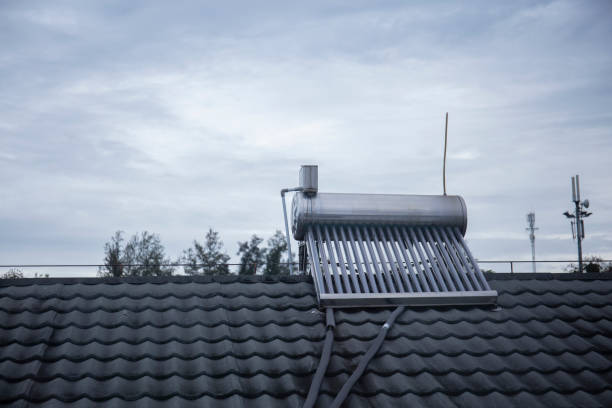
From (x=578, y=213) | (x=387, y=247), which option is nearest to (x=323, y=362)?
(x=387, y=247)

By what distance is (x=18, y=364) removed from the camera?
5.45m

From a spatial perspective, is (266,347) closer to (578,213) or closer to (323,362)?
(323,362)

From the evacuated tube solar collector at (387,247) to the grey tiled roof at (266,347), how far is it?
0.71 feet

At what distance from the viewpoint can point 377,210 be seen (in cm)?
782

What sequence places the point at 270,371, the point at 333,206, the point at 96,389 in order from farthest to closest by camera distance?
the point at 333,206
the point at 270,371
the point at 96,389

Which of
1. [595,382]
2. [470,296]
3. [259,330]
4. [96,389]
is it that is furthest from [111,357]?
[595,382]

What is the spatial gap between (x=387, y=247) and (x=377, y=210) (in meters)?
0.51

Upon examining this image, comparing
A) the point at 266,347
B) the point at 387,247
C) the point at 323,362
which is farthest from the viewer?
the point at 387,247

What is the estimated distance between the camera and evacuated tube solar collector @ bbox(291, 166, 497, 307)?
696 cm

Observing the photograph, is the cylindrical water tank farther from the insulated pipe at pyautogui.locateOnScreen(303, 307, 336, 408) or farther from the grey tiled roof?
the insulated pipe at pyautogui.locateOnScreen(303, 307, 336, 408)

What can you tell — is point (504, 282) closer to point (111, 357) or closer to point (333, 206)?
point (333, 206)

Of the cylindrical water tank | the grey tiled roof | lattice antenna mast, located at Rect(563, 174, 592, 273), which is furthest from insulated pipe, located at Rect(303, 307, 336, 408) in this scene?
lattice antenna mast, located at Rect(563, 174, 592, 273)

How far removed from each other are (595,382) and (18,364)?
5387 mm

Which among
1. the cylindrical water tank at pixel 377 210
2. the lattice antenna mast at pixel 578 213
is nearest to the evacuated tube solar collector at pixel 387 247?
the cylindrical water tank at pixel 377 210
